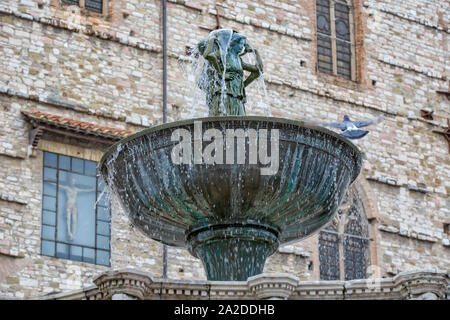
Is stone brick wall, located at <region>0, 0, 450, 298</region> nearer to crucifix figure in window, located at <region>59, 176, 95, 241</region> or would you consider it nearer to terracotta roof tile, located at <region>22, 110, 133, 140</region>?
terracotta roof tile, located at <region>22, 110, 133, 140</region>

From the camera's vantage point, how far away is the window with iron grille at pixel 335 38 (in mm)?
24734

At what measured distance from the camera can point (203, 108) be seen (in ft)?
74.6

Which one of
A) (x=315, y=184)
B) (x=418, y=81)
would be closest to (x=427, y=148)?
(x=418, y=81)

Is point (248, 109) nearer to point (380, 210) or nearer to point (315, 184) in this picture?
point (380, 210)

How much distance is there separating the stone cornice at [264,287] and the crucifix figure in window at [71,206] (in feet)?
25.6

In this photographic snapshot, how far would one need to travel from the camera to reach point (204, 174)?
13.3 metres

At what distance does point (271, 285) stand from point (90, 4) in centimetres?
1071

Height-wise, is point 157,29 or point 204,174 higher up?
point 157,29

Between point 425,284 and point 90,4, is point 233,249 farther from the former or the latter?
point 90,4

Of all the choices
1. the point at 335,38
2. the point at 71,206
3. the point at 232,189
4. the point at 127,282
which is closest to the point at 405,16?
the point at 335,38

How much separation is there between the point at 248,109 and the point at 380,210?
9.09 ft

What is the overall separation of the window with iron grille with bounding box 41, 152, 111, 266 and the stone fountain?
6.32 metres

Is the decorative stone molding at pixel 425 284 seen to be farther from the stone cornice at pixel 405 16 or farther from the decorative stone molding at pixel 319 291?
the stone cornice at pixel 405 16

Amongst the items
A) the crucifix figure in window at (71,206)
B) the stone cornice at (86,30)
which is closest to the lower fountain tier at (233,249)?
the crucifix figure in window at (71,206)
